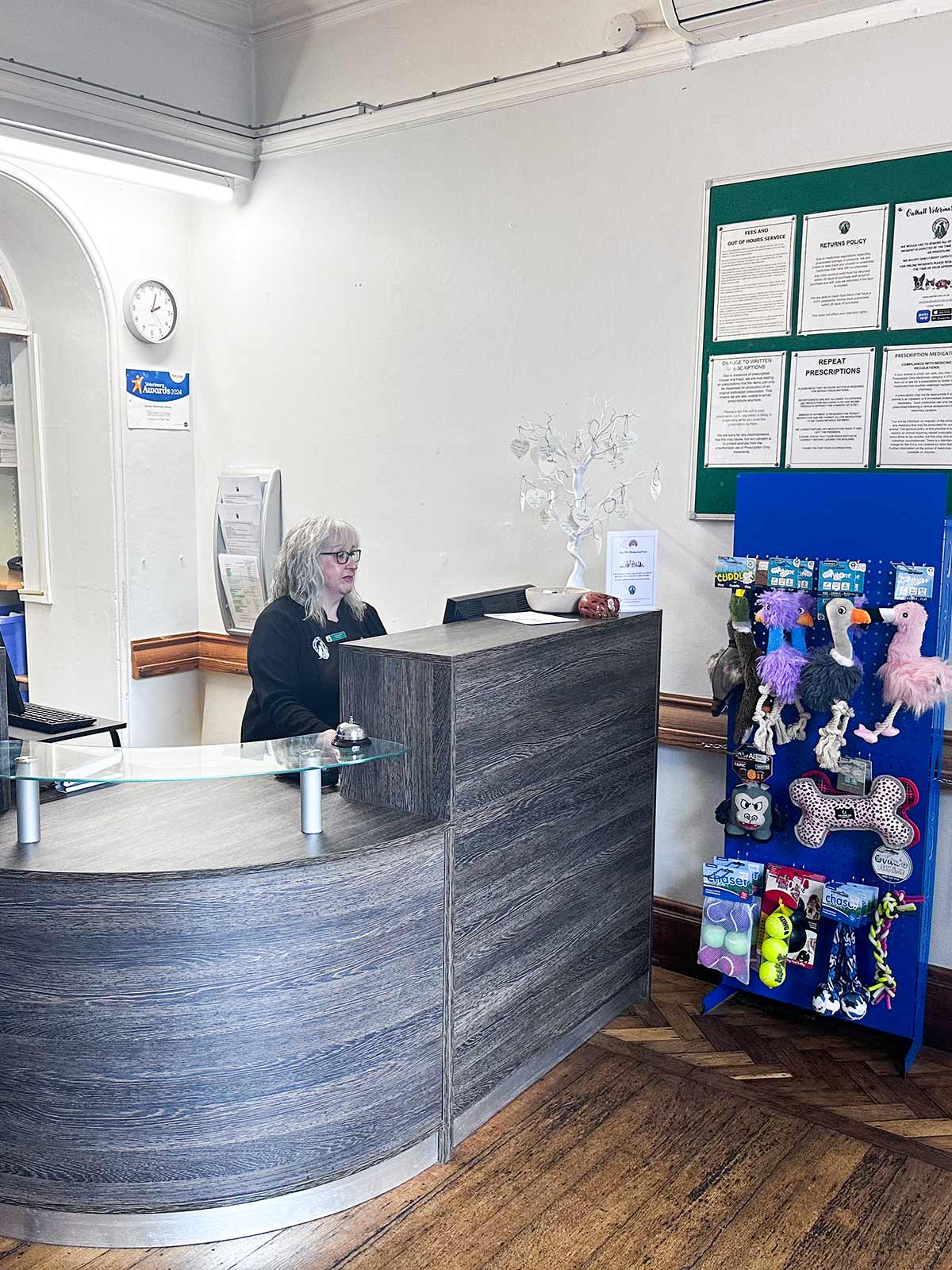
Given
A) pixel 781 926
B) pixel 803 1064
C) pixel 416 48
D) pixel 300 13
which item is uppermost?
pixel 300 13

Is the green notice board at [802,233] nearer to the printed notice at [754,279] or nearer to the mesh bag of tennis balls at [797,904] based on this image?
the printed notice at [754,279]

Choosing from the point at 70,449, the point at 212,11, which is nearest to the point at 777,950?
the point at 70,449

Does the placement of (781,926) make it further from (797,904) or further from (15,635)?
(15,635)

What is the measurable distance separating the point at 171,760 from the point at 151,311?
288 centimetres

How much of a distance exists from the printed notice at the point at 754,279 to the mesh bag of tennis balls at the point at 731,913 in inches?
59.2

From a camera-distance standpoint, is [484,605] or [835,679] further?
[484,605]

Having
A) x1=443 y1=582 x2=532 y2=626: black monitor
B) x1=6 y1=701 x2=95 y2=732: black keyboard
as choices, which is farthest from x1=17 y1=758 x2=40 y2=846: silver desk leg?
x1=443 y1=582 x2=532 y2=626: black monitor

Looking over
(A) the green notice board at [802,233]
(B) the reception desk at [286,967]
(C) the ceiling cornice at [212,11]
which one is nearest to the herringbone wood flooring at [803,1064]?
(B) the reception desk at [286,967]

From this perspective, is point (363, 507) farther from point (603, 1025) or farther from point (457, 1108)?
point (457, 1108)

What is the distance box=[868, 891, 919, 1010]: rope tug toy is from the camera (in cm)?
288

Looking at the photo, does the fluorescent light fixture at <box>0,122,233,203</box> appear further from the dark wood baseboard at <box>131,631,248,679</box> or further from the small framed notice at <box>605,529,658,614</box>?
the small framed notice at <box>605,529,658,614</box>

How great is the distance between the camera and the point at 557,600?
9.96 ft

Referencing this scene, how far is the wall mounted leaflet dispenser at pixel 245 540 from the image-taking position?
446 cm

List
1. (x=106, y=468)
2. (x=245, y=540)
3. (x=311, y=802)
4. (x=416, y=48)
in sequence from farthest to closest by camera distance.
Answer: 1. (x=245, y=540)
2. (x=106, y=468)
3. (x=416, y=48)
4. (x=311, y=802)
